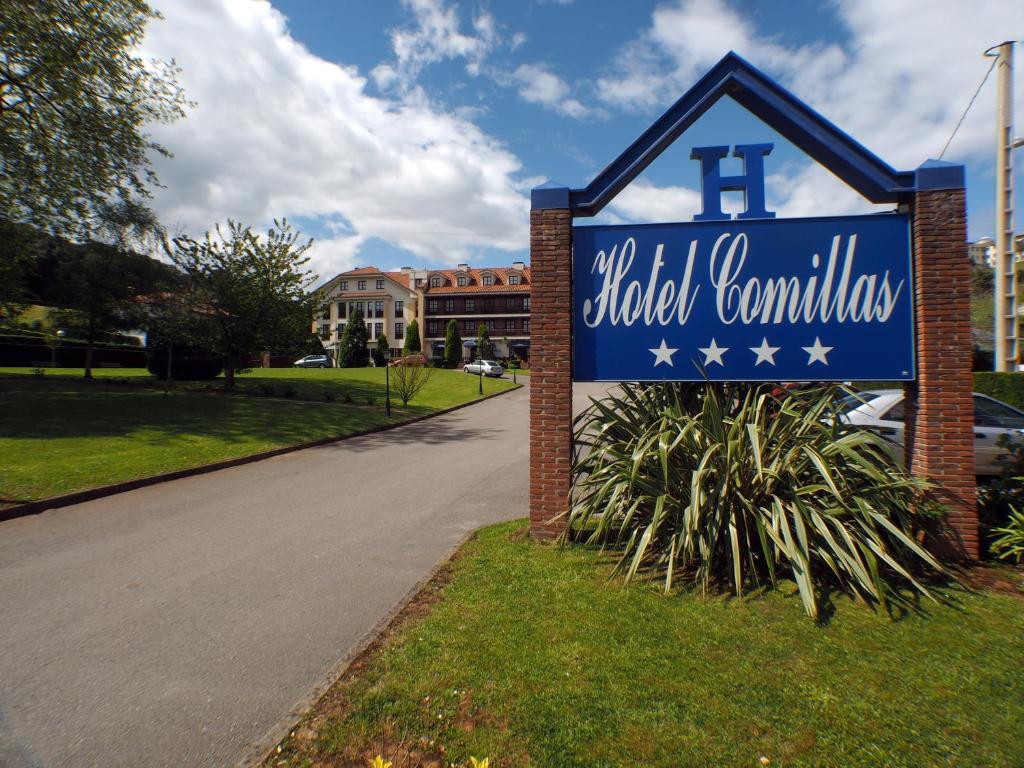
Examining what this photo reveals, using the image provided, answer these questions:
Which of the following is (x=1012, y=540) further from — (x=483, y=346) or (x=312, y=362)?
(x=483, y=346)

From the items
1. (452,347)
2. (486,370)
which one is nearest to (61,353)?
(486,370)

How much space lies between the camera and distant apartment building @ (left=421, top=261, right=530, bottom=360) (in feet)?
225

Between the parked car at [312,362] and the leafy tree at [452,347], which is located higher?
the leafy tree at [452,347]

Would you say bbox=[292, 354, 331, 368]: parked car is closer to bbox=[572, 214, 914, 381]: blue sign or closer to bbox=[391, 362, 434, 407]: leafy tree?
bbox=[391, 362, 434, 407]: leafy tree

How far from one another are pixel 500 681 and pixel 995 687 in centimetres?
282

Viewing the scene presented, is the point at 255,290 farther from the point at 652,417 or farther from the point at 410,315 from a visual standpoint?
the point at 410,315

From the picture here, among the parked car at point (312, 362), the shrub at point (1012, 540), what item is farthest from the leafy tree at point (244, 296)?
the parked car at point (312, 362)

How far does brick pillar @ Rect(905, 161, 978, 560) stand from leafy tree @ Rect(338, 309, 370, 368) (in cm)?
5598

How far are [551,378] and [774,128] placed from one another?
3686 millimetres

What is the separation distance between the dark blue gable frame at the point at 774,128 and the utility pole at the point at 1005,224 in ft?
30.7

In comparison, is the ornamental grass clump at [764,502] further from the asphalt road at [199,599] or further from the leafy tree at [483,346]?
the leafy tree at [483,346]

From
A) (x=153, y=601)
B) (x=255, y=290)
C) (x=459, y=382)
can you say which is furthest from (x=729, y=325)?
(x=459, y=382)

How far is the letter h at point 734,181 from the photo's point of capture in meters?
5.75

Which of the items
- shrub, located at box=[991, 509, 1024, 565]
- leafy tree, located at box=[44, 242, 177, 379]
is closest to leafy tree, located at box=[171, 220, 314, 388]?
leafy tree, located at box=[44, 242, 177, 379]
